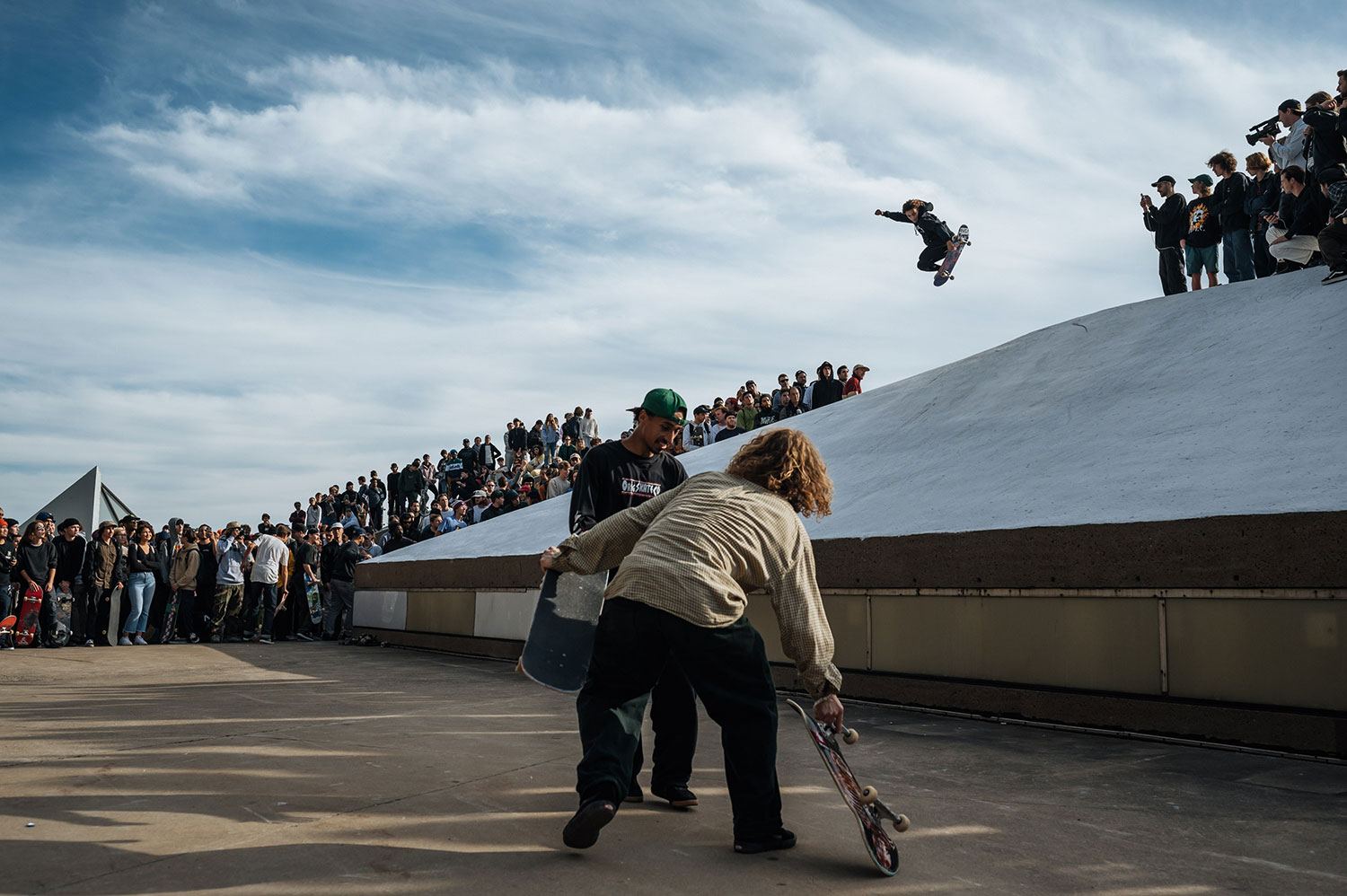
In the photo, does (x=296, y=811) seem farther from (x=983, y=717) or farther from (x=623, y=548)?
(x=983, y=717)

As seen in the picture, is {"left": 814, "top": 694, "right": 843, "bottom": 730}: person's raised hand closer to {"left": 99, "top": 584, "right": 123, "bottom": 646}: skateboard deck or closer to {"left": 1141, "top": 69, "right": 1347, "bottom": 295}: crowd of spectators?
{"left": 1141, "top": 69, "right": 1347, "bottom": 295}: crowd of spectators

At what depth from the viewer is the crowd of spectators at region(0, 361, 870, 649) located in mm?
12570

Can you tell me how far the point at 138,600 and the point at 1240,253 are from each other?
14.6 meters

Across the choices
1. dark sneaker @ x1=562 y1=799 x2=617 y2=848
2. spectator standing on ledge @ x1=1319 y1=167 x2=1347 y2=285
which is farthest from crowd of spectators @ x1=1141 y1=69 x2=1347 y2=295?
dark sneaker @ x1=562 y1=799 x2=617 y2=848

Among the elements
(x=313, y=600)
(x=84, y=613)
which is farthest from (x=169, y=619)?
(x=313, y=600)

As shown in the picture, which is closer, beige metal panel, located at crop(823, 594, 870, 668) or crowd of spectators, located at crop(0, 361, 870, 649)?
beige metal panel, located at crop(823, 594, 870, 668)

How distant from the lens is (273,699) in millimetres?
7238

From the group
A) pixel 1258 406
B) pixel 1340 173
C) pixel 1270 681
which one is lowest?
pixel 1270 681

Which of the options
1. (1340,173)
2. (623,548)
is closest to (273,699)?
(623,548)

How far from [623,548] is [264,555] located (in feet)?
40.9

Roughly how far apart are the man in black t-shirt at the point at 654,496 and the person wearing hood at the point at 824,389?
11.7 m

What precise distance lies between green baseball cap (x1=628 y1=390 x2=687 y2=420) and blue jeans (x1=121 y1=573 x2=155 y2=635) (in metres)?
11.7

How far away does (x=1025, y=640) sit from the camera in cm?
628

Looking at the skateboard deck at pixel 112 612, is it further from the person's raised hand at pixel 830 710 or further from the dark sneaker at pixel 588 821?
the person's raised hand at pixel 830 710
